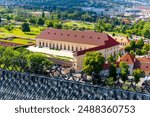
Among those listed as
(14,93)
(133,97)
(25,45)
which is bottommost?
(25,45)

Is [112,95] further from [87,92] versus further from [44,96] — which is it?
[44,96]

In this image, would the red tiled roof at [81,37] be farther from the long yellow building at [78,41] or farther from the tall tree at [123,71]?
the tall tree at [123,71]

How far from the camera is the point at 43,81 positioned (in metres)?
7.66

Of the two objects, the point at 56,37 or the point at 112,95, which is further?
the point at 56,37

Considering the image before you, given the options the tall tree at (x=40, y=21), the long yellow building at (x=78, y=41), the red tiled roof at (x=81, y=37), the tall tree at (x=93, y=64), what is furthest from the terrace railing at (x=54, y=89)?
the tall tree at (x=40, y=21)

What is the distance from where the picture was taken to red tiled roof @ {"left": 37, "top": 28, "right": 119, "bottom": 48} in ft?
81.9

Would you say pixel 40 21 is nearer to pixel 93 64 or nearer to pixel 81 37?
pixel 81 37

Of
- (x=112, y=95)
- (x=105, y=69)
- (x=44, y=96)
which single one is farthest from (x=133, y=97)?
(x=105, y=69)

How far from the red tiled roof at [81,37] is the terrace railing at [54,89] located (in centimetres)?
1663

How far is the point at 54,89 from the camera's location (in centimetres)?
743

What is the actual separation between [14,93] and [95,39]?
57.6ft

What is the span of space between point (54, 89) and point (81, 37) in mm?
18275

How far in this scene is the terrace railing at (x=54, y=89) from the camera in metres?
6.84

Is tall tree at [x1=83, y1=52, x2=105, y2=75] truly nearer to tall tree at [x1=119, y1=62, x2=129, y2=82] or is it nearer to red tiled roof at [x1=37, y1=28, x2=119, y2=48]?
tall tree at [x1=119, y1=62, x2=129, y2=82]
